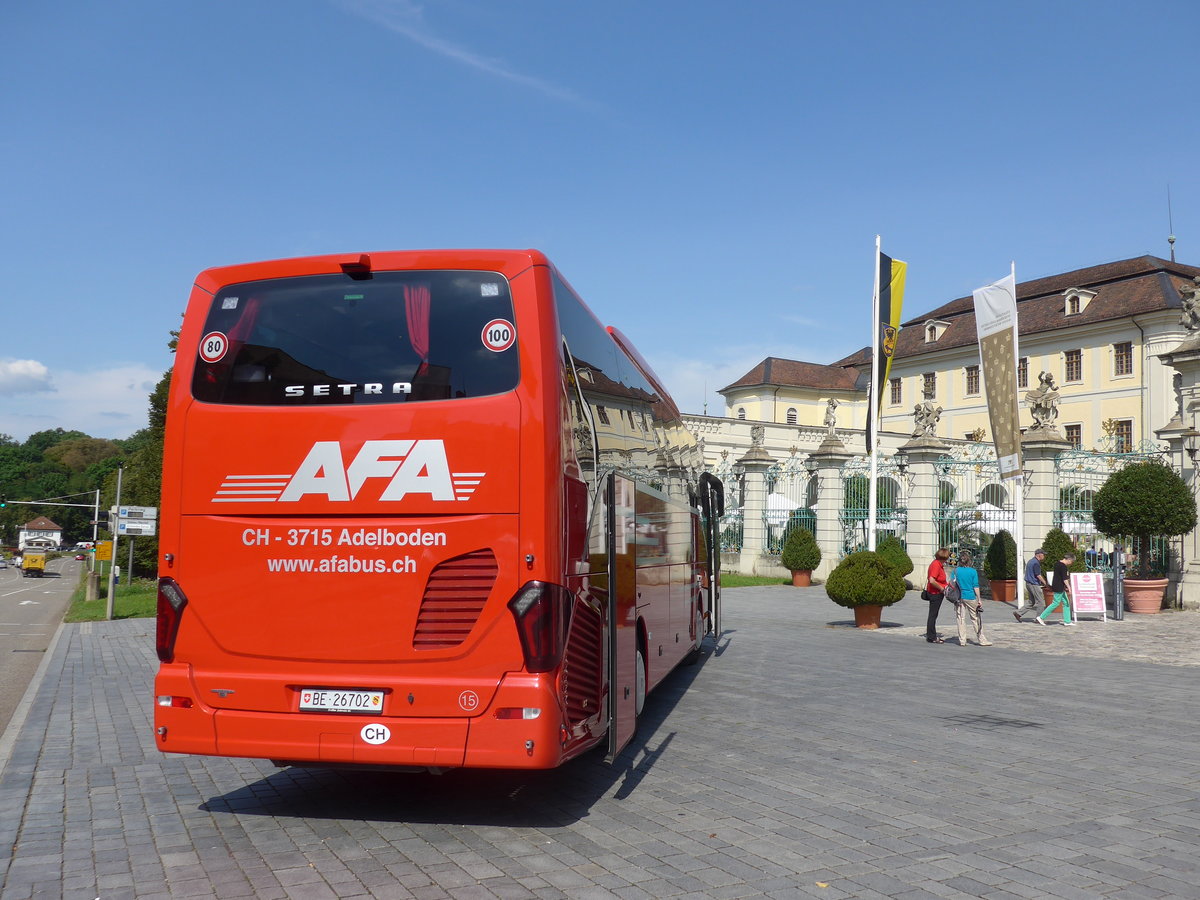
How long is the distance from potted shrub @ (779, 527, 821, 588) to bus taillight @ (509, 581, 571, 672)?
27595 millimetres

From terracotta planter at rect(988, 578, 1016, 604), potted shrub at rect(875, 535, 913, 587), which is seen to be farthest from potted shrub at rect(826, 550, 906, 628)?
terracotta planter at rect(988, 578, 1016, 604)

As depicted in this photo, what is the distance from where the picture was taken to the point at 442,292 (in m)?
6.82

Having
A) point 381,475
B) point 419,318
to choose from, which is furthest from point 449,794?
point 419,318

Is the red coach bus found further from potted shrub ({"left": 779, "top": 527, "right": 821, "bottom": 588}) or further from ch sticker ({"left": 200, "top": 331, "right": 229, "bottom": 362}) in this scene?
potted shrub ({"left": 779, "top": 527, "right": 821, "bottom": 588})

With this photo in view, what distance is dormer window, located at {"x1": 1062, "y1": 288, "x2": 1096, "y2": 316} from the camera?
210 feet

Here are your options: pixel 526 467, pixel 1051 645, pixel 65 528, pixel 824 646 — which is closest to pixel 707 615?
pixel 824 646

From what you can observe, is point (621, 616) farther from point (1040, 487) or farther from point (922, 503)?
point (922, 503)

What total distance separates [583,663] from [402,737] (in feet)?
4.26

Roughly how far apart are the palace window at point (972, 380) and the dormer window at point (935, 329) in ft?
14.8

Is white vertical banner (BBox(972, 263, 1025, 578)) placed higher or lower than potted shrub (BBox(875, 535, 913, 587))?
higher

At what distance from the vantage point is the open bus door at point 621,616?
24.0 feet

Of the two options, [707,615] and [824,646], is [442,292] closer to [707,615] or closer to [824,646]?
[707,615]

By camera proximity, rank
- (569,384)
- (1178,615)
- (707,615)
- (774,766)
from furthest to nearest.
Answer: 1. (1178,615)
2. (707,615)
3. (774,766)
4. (569,384)

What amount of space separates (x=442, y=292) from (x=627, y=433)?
99.1 inches
